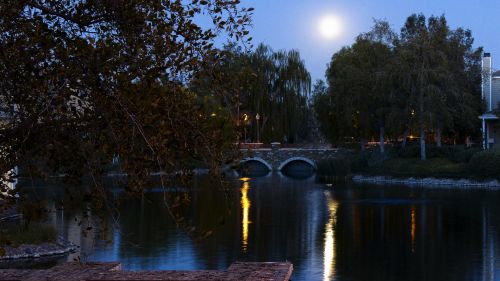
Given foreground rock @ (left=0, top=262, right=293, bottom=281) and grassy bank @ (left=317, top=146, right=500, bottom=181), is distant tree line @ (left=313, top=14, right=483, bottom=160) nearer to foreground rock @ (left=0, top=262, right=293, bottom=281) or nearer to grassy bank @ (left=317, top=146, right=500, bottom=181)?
grassy bank @ (left=317, top=146, right=500, bottom=181)

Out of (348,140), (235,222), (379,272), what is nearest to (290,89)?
(348,140)

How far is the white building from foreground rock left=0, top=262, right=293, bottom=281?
41.0m

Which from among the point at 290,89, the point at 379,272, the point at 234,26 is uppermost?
the point at 290,89

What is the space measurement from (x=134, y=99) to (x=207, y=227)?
1798 cm

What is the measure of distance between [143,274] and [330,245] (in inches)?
350

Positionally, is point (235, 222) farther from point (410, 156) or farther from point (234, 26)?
point (410, 156)

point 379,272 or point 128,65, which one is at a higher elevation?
point 128,65

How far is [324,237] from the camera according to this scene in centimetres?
2300

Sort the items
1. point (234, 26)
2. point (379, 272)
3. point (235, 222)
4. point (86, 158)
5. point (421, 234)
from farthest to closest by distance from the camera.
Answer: point (235, 222) < point (421, 234) < point (379, 272) < point (234, 26) < point (86, 158)

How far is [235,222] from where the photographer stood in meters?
27.4

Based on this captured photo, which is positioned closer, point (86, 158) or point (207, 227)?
point (86, 158)

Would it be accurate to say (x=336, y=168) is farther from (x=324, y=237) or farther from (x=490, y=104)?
(x=324, y=237)

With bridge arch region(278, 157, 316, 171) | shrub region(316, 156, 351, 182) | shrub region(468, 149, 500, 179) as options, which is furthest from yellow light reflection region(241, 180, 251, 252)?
bridge arch region(278, 157, 316, 171)

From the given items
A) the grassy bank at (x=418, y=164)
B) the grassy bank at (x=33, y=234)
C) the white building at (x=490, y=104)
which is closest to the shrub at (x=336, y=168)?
the grassy bank at (x=418, y=164)
